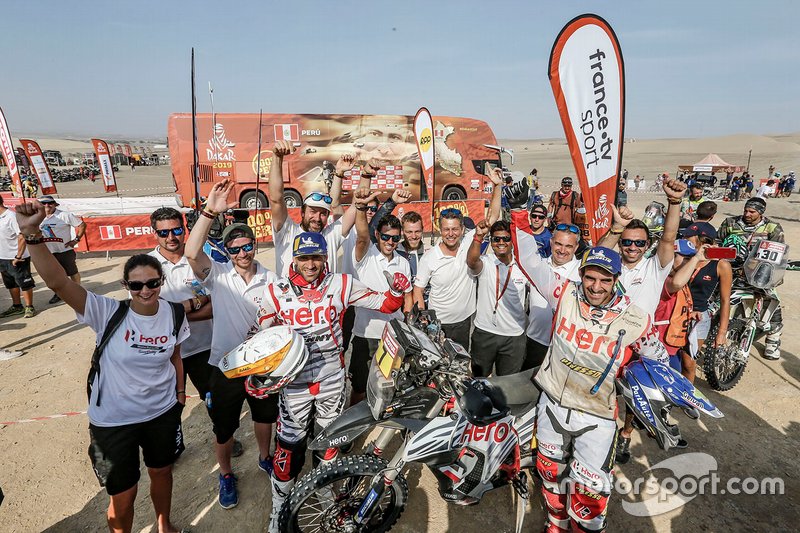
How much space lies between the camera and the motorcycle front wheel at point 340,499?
2.55 meters

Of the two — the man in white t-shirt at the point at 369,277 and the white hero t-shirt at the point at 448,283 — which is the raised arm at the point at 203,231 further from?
the white hero t-shirt at the point at 448,283

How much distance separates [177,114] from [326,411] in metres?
14.9

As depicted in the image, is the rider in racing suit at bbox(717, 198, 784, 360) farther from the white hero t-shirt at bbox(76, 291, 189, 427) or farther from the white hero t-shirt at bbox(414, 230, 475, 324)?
the white hero t-shirt at bbox(76, 291, 189, 427)

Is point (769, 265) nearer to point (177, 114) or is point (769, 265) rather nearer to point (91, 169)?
point (177, 114)

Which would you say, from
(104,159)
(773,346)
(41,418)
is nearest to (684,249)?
(773,346)

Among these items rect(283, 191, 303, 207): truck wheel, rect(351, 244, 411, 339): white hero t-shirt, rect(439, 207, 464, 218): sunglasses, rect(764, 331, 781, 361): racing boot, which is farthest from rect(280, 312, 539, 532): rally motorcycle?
rect(283, 191, 303, 207): truck wheel

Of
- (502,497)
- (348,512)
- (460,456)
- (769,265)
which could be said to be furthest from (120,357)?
(769,265)

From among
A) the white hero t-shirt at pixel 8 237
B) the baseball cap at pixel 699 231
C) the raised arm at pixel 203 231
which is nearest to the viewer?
the raised arm at pixel 203 231

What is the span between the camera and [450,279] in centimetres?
410

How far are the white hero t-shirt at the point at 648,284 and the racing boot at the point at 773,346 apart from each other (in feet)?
11.9

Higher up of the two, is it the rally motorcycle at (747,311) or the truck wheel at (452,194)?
the truck wheel at (452,194)

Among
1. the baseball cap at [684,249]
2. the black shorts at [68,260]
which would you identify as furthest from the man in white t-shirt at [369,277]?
the black shorts at [68,260]

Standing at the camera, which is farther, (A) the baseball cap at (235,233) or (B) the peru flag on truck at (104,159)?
(B) the peru flag on truck at (104,159)

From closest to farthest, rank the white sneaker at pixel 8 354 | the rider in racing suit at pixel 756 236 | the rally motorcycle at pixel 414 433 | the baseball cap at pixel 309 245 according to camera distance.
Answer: the rally motorcycle at pixel 414 433
the baseball cap at pixel 309 245
the rider in racing suit at pixel 756 236
the white sneaker at pixel 8 354
